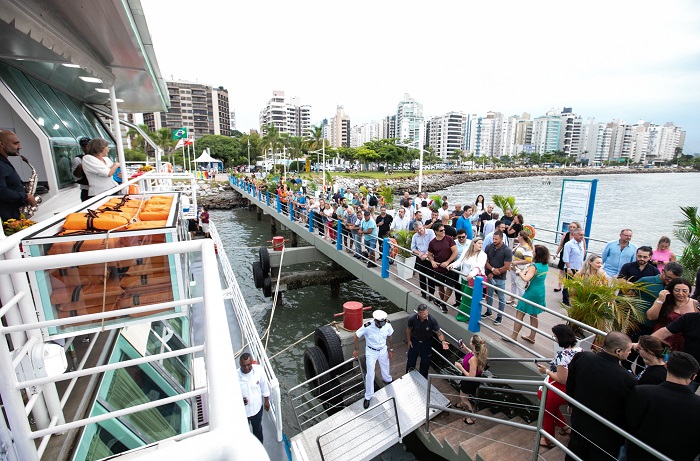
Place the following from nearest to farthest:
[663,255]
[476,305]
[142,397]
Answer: [142,397], [663,255], [476,305]

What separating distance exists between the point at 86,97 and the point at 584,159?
227914 millimetres

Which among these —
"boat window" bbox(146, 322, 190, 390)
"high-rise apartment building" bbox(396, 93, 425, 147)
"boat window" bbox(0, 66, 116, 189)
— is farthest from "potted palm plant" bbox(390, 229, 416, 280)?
"high-rise apartment building" bbox(396, 93, 425, 147)

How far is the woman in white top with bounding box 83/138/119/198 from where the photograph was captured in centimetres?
497

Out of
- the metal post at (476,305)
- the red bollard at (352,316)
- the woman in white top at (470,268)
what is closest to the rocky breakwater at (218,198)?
the red bollard at (352,316)

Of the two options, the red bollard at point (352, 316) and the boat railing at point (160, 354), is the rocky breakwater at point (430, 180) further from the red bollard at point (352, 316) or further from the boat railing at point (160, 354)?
the boat railing at point (160, 354)

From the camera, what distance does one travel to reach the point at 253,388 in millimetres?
5586

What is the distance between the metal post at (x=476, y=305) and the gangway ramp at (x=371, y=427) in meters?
1.40

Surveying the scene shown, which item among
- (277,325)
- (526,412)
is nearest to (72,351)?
(526,412)

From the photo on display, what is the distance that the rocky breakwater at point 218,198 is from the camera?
39669 millimetres

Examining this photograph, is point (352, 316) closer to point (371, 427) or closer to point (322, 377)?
point (322, 377)

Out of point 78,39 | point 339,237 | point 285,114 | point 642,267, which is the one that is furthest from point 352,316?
point 285,114

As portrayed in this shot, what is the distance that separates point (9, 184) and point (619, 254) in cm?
999

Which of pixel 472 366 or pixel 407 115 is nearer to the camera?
pixel 472 366

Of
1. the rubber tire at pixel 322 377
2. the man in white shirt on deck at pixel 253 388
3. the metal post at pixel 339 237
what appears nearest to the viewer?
the man in white shirt on deck at pixel 253 388
